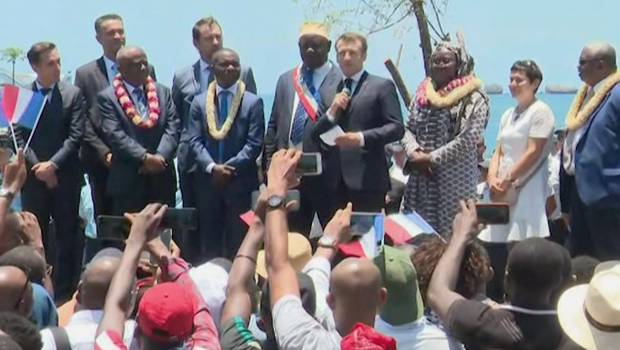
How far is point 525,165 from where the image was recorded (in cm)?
814

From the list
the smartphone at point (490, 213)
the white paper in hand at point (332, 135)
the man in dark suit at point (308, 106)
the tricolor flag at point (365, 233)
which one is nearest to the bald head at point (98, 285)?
the tricolor flag at point (365, 233)

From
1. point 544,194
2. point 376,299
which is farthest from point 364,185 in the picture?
point 376,299

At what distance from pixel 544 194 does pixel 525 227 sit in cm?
29

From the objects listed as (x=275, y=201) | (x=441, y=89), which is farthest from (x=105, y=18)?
(x=275, y=201)

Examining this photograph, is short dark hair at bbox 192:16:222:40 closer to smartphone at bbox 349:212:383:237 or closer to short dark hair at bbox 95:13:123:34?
short dark hair at bbox 95:13:123:34

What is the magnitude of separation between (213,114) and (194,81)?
673mm

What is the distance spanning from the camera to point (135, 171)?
868 centimetres

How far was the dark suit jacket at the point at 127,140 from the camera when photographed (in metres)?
8.62

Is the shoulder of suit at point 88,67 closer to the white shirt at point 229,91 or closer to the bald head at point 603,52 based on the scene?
the white shirt at point 229,91

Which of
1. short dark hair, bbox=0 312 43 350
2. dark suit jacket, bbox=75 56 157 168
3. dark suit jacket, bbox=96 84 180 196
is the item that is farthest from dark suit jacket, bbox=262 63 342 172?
short dark hair, bbox=0 312 43 350

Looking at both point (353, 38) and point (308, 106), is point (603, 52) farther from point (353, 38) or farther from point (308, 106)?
point (308, 106)

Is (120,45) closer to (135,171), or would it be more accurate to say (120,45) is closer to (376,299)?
(135,171)

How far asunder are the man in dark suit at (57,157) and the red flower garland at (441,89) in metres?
2.65

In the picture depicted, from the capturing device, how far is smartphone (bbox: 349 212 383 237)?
5.21m
